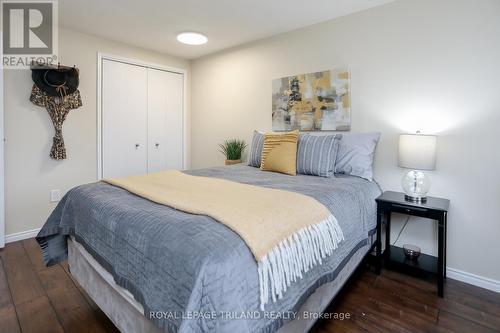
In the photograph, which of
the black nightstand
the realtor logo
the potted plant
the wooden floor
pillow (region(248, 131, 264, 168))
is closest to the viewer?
the wooden floor

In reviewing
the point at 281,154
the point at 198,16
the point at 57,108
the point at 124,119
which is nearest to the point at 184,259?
the point at 281,154

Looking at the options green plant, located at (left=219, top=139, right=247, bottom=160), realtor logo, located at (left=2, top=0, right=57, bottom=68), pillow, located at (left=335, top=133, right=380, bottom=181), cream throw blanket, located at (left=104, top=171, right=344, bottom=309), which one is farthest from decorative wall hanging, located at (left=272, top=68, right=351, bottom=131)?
realtor logo, located at (left=2, top=0, right=57, bottom=68)

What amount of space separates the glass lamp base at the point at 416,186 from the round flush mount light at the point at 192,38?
267 cm

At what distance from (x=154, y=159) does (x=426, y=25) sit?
3.49 m

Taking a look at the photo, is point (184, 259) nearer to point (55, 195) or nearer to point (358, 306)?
point (358, 306)

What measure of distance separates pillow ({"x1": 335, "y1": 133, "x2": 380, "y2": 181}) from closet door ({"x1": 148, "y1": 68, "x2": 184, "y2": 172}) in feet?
8.72

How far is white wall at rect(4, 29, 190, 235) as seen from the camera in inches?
108

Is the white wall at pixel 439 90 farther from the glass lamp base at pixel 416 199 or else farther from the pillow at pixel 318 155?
the pillow at pixel 318 155

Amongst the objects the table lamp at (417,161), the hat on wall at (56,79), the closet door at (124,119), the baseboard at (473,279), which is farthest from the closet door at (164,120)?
the baseboard at (473,279)

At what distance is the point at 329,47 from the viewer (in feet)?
8.97

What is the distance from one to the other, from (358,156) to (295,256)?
144 centimetres

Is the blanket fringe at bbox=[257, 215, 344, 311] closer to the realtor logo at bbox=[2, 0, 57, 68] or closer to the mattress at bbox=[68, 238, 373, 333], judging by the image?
the mattress at bbox=[68, 238, 373, 333]

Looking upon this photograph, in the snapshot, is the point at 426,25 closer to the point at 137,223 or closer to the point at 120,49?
the point at 137,223

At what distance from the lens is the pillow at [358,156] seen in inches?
90.0
